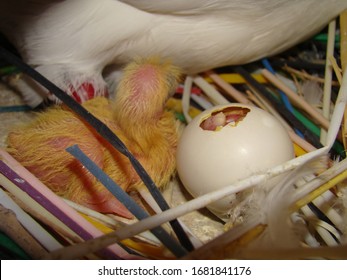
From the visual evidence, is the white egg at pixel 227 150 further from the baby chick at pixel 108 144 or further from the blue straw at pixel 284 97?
the blue straw at pixel 284 97

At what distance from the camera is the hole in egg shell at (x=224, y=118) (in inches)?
24.1

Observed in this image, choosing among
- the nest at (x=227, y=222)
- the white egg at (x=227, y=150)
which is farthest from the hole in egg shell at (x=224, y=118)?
the nest at (x=227, y=222)

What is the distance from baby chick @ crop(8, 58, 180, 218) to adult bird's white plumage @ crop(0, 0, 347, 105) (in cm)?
7

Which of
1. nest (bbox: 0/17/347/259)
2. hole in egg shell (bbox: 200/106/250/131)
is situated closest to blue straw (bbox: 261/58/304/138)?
nest (bbox: 0/17/347/259)

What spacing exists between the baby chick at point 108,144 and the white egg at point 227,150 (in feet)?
0.19

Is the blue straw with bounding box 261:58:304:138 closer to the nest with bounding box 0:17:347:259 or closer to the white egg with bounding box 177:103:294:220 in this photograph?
the nest with bounding box 0:17:347:259

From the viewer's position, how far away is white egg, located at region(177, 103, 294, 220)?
0.58m

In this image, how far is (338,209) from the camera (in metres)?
0.62

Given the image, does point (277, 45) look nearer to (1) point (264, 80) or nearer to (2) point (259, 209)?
(1) point (264, 80)

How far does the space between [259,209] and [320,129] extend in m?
0.33

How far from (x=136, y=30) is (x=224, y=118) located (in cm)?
22

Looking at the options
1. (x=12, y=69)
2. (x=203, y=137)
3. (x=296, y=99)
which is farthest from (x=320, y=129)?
(x=12, y=69)

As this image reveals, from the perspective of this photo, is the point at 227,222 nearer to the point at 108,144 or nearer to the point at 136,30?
the point at 108,144

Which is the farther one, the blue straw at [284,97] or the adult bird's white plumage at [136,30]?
the blue straw at [284,97]
